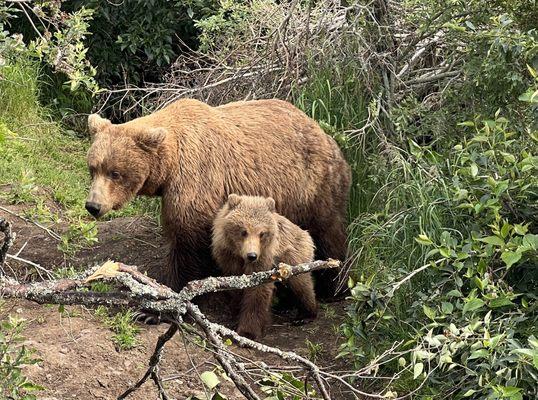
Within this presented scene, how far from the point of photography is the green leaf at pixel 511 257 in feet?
15.8

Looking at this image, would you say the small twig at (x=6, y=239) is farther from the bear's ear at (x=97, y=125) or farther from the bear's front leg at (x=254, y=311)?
the bear's ear at (x=97, y=125)

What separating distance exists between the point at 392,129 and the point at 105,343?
2.79m

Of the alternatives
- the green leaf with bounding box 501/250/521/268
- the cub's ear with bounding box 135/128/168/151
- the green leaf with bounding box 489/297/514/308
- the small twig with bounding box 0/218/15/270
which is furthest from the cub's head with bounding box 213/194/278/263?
the small twig with bounding box 0/218/15/270

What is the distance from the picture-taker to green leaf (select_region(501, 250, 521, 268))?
4.81 meters

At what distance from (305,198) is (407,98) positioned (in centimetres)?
107

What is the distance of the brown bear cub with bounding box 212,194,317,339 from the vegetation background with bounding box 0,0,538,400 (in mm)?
562

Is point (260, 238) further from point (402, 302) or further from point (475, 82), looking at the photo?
point (475, 82)

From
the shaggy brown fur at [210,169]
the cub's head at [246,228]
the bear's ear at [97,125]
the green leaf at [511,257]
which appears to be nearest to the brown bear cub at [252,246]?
the cub's head at [246,228]

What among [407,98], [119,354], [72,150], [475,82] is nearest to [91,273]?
[119,354]

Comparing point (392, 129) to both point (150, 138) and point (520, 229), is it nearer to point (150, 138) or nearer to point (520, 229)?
point (150, 138)

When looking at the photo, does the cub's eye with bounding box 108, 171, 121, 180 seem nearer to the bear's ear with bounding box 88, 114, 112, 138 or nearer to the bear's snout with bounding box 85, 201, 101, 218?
the bear's snout with bounding box 85, 201, 101, 218

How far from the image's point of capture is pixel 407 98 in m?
7.25

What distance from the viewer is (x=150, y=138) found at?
255 inches

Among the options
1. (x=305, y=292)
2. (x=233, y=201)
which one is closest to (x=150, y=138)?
(x=233, y=201)
